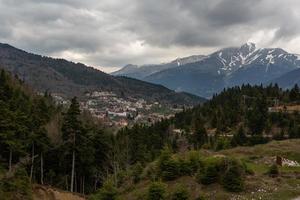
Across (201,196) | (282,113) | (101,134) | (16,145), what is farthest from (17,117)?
(282,113)

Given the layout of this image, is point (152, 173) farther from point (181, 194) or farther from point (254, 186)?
point (181, 194)

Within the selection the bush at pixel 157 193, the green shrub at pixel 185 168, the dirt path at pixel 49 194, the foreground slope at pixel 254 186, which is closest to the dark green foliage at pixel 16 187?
the foreground slope at pixel 254 186

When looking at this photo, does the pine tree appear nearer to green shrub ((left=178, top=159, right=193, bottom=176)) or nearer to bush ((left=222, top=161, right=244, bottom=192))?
Result: green shrub ((left=178, top=159, right=193, bottom=176))

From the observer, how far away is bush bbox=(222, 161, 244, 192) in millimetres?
35344

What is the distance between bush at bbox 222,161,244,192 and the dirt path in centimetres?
2416

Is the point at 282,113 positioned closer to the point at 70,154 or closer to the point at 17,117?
the point at 70,154

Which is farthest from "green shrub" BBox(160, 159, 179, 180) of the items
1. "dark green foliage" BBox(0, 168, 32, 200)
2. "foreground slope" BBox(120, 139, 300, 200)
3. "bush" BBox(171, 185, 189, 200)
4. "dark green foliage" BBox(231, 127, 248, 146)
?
"dark green foliage" BBox(231, 127, 248, 146)

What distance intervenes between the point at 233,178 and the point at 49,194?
25.9m

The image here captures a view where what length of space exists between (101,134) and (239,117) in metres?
42.8

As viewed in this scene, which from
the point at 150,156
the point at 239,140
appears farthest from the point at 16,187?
the point at 239,140

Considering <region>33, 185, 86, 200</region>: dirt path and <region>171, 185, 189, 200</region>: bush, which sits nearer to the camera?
<region>171, 185, 189, 200</region>: bush

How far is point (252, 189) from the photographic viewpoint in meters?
35.5

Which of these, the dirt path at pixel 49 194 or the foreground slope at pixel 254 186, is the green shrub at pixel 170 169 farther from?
the dirt path at pixel 49 194

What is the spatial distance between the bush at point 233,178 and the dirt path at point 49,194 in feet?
79.2
